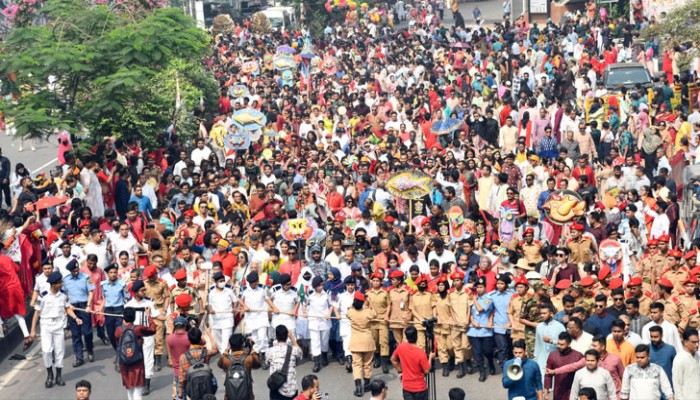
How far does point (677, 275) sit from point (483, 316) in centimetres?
241

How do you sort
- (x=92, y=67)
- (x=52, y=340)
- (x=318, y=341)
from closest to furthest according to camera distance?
(x=52, y=340) < (x=318, y=341) < (x=92, y=67)

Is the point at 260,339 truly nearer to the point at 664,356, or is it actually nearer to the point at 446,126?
the point at 664,356

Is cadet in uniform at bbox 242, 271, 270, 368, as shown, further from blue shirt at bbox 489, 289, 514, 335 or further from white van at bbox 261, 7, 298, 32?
white van at bbox 261, 7, 298, 32

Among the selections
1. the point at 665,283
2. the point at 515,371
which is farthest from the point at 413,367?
the point at 665,283

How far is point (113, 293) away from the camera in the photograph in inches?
682

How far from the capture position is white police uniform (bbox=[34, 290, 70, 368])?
55.4 feet

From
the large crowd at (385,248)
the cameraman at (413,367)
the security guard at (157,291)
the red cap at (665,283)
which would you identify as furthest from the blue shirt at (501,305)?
the security guard at (157,291)

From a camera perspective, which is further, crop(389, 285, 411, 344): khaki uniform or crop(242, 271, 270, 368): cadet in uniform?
crop(242, 271, 270, 368): cadet in uniform

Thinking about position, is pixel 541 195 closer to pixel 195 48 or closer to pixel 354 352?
pixel 354 352

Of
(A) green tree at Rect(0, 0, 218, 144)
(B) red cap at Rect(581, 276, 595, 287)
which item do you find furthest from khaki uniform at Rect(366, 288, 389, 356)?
(A) green tree at Rect(0, 0, 218, 144)

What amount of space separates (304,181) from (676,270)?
27.8 feet

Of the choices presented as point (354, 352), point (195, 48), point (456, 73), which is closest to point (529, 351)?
point (354, 352)

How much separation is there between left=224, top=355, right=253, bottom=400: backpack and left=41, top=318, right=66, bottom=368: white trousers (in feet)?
12.9

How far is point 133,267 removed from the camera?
62.1 ft
